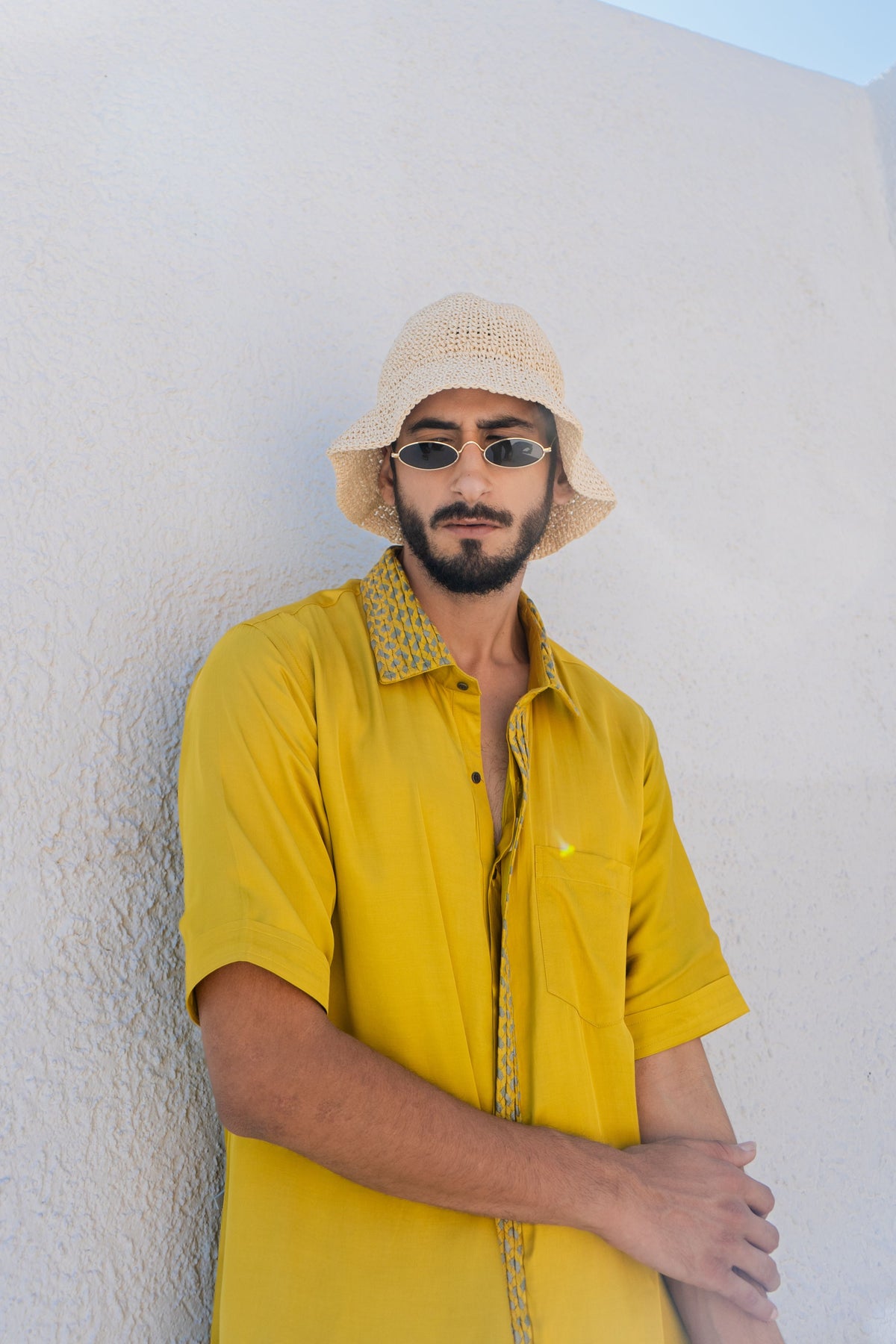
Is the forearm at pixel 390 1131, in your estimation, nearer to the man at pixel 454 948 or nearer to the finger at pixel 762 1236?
the man at pixel 454 948

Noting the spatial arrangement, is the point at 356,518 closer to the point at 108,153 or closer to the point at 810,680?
the point at 108,153

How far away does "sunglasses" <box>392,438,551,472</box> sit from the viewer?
1894 mm

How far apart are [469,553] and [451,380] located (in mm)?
307

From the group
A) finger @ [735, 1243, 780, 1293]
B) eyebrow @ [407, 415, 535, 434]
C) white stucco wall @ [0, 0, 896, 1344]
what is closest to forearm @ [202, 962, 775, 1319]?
finger @ [735, 1243, 780, 1293]

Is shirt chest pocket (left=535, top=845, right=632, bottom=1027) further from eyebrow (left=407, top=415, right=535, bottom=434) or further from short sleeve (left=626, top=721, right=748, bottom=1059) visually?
eyebrow (left=407, top=415, right=535, bottom=434)

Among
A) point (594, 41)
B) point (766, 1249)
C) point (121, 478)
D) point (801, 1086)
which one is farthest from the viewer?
point (594, 41)

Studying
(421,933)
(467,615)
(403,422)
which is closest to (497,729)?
(467,615)

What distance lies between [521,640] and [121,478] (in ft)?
2.77

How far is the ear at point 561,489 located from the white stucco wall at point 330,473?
33cm

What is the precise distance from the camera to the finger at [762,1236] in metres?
1.69

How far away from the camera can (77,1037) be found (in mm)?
1555

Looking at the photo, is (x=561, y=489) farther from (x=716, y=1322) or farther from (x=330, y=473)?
(x=716, y=1322)

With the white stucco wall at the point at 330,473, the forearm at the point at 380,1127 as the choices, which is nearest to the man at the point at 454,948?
the forearm at the point at 380,1127

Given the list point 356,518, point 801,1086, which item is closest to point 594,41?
point 356,518
